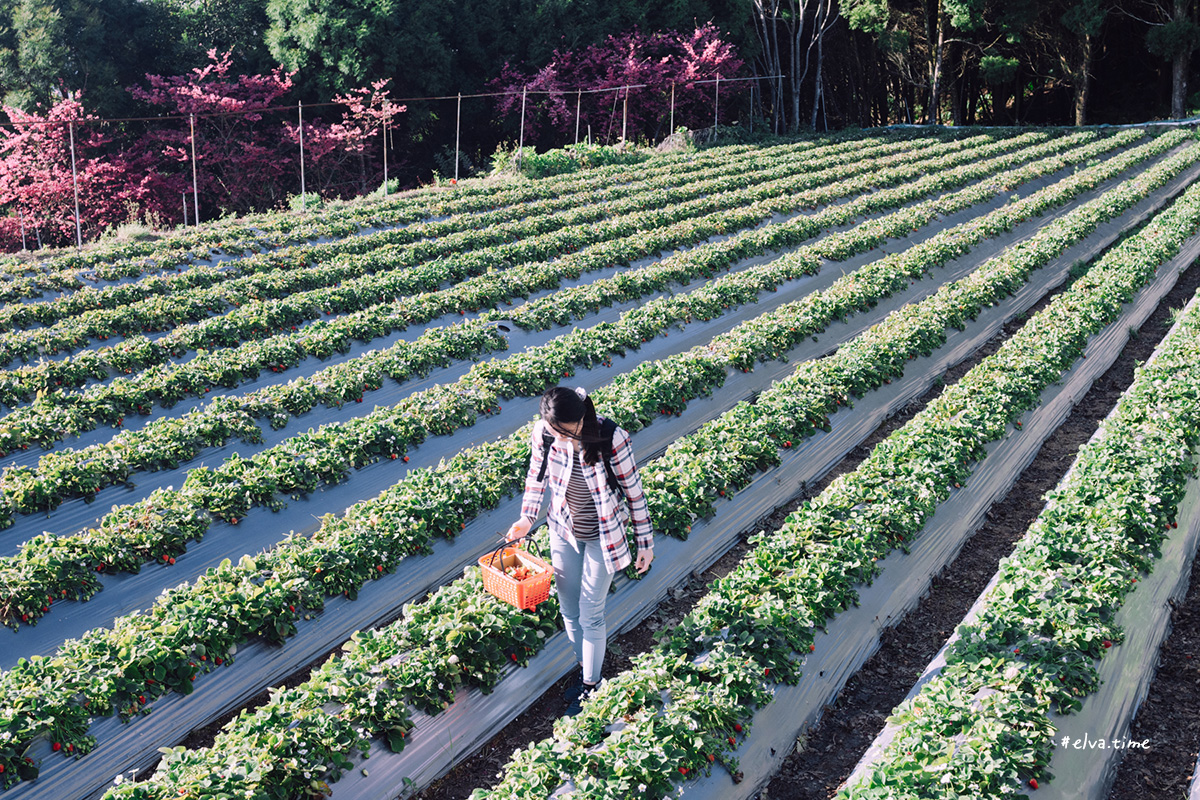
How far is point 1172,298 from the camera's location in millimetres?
15570

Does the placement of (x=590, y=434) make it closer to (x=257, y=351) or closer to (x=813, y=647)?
(x=813, y=647)

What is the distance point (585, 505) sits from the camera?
505cm

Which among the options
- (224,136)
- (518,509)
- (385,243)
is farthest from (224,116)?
(518,509)

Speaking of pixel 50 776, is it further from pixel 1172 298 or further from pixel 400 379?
pixel 1172 298

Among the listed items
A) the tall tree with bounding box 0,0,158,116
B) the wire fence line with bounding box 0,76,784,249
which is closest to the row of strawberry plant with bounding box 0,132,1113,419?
the wire fence line with bounding box 0,76,784,249

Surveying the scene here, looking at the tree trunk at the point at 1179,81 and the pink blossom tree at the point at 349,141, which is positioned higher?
the tree trunk at the point at 1179,81

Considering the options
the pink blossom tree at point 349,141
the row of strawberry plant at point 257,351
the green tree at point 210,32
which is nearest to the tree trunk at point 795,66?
the pink blossom tree at point 349,141

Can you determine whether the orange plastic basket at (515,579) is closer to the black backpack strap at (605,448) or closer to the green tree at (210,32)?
the black backpack strap at (605,448)

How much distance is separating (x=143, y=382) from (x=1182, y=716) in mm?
10111

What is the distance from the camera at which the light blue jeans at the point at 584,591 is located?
5164 mm

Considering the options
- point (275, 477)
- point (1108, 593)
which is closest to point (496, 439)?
point (275, 477)

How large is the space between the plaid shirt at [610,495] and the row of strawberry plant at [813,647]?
788 mm

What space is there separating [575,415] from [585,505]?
24.1 inches

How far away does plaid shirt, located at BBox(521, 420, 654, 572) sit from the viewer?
495 cm
